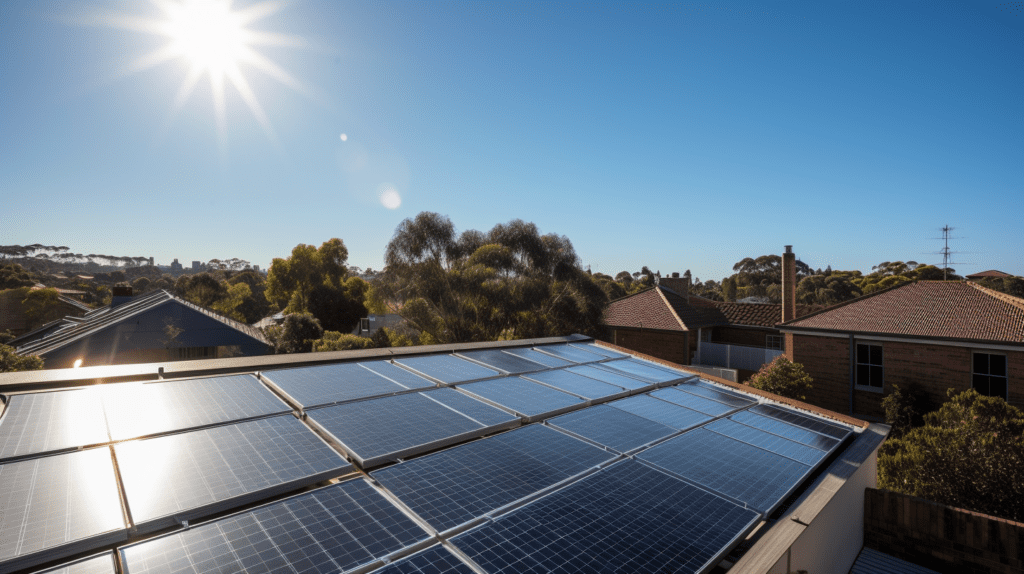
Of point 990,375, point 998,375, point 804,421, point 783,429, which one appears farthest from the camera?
point 990,375

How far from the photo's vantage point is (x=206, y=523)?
2533 millimetres

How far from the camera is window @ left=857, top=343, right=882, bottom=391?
688 inches

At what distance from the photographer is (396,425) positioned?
4094 millimetres

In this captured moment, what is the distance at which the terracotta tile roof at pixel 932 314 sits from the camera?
50.2 feet

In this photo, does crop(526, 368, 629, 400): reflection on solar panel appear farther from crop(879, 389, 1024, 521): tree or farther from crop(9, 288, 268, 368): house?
crop(9, 288, 268, 368): house

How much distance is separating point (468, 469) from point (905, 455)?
33.1 feet

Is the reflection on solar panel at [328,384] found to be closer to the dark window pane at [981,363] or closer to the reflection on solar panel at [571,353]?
the reflection on solar panel at [571,353]

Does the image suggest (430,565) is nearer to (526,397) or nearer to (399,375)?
(526,397)

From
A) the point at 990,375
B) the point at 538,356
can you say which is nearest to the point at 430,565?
the point at 538,356

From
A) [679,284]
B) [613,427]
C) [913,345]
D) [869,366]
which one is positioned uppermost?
[679,284]

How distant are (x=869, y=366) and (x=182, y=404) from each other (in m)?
22.1

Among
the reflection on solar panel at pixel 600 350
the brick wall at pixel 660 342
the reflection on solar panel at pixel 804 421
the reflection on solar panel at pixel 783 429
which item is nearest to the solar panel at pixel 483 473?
the reflection on solar panel at pixel 783 429

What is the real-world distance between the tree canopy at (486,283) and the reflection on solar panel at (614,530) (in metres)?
19.0

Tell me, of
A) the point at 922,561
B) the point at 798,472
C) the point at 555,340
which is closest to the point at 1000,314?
the point at 922,561
